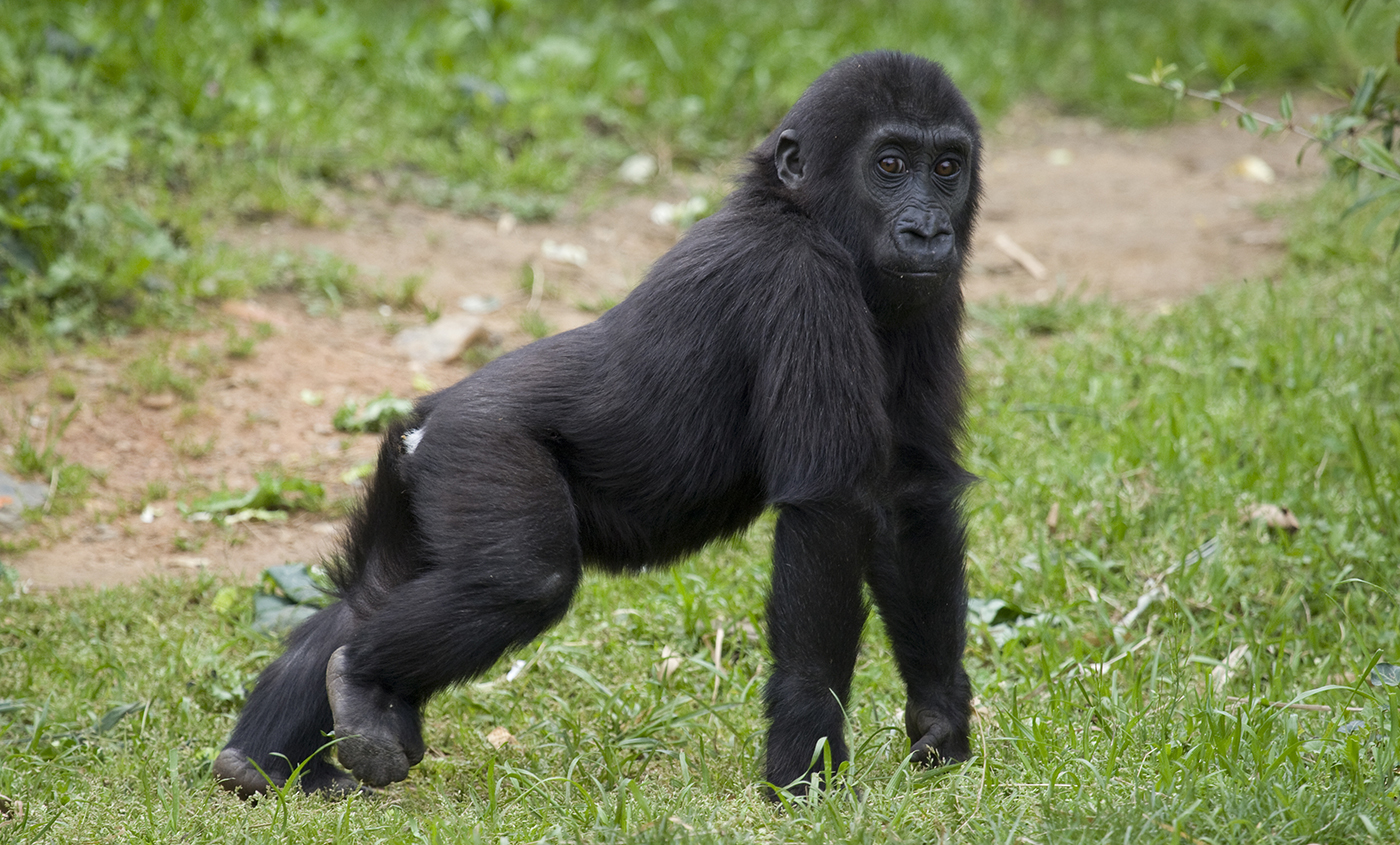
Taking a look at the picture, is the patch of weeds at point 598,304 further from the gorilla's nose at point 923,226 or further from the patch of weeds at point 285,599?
the gorilla's nose at point 923,226

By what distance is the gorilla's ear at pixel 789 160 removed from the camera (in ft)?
13.1

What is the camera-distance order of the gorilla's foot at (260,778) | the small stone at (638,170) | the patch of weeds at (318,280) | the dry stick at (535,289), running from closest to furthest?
the gorilla's foot at (260,778) < the patch of weeds at (318,280) < the dry stick at (535,289) < the small stone at (638,170)

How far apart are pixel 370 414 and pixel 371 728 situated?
9.67 ft

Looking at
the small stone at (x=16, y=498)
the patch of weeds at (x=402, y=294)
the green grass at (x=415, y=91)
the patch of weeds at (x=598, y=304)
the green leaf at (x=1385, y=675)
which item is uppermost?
the green grass at (x=415, y=91)

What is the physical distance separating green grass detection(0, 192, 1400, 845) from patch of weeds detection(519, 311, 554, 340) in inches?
82.5

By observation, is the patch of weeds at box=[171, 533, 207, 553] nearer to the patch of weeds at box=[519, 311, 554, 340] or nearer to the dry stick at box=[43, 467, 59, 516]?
the dry stick at box=[43, 467, 59, 516]

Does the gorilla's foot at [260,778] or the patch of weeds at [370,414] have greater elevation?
the patch of weeds at [370,414]

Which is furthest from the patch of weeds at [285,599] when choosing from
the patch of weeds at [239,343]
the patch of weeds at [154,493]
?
the patch of weeds at [239,343]

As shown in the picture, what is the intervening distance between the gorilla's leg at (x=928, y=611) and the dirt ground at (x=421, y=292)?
276 centimetres

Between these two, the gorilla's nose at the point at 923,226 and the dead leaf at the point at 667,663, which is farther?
the dead leaf at the point at 667,663

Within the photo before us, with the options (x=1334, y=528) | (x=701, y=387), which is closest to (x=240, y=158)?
(x=701, y=387)

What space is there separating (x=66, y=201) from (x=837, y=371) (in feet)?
16.3

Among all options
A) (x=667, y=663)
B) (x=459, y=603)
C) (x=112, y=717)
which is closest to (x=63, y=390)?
(x=112, y=717)

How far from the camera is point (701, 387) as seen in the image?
3.79 metres
